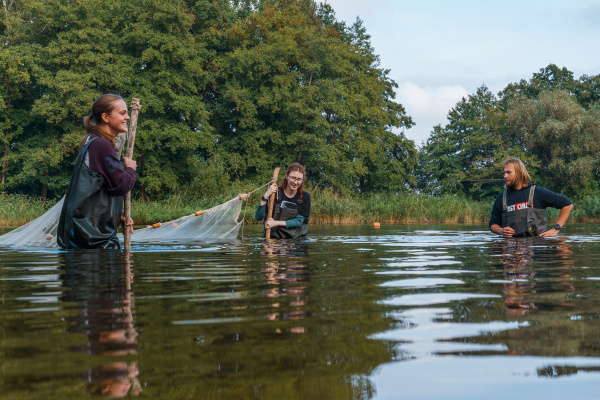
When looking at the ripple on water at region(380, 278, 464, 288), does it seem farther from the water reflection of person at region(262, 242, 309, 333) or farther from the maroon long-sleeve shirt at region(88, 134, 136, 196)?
the maroon long-sleeve shirt at region(88, 134, 136, 196)

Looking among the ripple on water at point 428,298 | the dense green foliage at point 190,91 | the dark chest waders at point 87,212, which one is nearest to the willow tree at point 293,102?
the dense green foliage at point 190,91

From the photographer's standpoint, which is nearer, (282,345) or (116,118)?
(282,345)

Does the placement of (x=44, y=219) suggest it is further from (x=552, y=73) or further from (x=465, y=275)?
(x=552, y=73)

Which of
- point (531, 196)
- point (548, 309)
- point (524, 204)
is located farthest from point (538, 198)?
point (548, 309)

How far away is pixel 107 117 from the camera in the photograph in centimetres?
638

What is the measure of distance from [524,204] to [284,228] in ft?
12.9

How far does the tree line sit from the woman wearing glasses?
2607 cm

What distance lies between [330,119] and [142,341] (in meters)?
45.5

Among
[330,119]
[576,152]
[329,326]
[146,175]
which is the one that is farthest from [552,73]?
[329,326]

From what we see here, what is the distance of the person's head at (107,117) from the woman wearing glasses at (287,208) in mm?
4521

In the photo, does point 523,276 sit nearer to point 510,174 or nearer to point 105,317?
point 105,317

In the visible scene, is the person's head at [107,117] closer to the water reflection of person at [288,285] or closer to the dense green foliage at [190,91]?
the water reflection of person at [288,285]

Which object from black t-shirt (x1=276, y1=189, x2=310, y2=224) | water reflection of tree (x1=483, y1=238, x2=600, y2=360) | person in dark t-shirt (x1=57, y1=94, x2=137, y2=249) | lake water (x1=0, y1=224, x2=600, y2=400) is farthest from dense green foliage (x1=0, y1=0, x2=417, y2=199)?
lake water (x1=0, y1=224, x2=600, y2=400)

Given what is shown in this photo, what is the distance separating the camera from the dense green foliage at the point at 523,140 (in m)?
49.1
